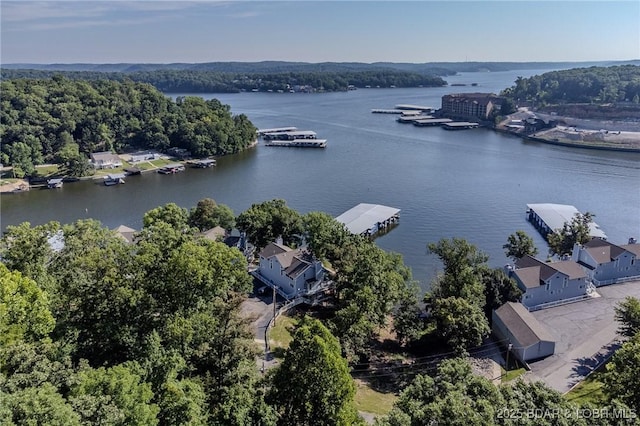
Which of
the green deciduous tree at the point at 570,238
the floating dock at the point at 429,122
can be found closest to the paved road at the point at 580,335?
the green deciduous tree at the point at 570,238

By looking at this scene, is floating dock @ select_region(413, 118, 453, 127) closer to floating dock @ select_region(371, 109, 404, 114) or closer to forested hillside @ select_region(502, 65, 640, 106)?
floating dock @ select_region(371, 109, 404, 114)

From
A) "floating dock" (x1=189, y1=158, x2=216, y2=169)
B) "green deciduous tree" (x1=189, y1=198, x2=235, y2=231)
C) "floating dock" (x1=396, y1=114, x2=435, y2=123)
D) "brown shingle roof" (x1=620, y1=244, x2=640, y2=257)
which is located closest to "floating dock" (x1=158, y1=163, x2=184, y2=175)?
"floating dock" (x1=189, y1=158, x2=216, y2=169)

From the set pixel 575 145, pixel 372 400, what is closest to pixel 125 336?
pixel 372 400

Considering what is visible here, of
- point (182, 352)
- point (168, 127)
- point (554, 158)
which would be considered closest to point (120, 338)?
point (182, 352)

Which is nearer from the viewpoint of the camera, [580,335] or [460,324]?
[460,324]

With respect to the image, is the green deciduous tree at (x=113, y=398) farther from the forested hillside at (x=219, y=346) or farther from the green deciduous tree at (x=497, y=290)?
the green deciduous tree at (x=497, y=290)

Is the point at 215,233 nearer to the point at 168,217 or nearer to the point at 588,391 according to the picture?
the point at 168,217
